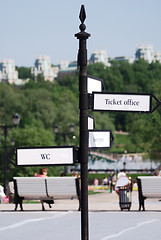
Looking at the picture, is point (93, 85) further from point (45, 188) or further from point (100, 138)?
point (45, 188)

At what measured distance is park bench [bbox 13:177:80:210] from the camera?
14.9m

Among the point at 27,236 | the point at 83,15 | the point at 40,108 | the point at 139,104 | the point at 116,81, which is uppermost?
the point at 116,81

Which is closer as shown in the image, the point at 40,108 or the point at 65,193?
the point at 65,193

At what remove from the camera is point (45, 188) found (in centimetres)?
1512

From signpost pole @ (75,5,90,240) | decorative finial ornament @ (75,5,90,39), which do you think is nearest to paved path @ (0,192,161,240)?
signpost pole @ (75,5,90,240)

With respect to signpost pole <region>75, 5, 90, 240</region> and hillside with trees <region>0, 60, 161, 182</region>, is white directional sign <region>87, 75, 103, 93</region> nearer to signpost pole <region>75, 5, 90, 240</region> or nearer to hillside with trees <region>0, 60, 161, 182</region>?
signpost pole <region>75, 5, 90, 240</region>

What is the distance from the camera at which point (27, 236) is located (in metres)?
10.1

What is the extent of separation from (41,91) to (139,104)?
318 ft

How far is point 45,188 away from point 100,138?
6831 millimetres

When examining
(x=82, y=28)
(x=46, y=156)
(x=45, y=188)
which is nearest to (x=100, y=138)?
(x=46, y=156)

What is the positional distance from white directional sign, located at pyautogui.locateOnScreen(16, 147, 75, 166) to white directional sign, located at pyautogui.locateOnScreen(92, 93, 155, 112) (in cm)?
58

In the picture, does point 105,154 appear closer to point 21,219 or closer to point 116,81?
point 116,81

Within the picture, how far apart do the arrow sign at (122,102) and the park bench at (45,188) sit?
7320 millimetres

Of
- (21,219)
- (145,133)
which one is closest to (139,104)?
(21,219)
